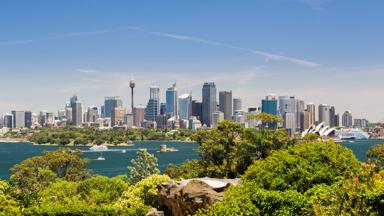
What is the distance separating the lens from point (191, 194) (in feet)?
58.5

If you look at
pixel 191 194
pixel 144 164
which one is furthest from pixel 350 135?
pixel 191 194

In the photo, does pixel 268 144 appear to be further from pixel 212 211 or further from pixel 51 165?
pixel 51 165

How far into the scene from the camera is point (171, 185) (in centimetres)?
1905

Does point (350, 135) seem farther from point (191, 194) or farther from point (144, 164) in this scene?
point (191, 194)

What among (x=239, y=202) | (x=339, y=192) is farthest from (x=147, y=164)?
(x=339, y=192)

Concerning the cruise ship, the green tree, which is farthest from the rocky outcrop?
the cruise ship

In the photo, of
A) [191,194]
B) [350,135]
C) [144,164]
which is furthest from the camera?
[350,135]

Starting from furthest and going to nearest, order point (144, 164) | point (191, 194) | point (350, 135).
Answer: point (350, 135)
point (144, 164)
point (191, 194)

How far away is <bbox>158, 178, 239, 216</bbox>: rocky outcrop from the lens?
57.9 ft

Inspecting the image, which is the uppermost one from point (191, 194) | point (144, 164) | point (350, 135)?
point (191, 194)

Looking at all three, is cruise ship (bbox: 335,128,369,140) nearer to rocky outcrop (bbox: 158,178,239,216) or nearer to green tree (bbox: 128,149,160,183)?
green tree (bbox: 128,149,160,183)

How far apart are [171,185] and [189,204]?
135 cm

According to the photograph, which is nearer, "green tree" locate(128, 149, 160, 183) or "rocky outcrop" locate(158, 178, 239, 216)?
"rocky outcrop" locate(158, 178, 239, 216)

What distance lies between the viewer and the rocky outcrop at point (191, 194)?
17.7 meters
